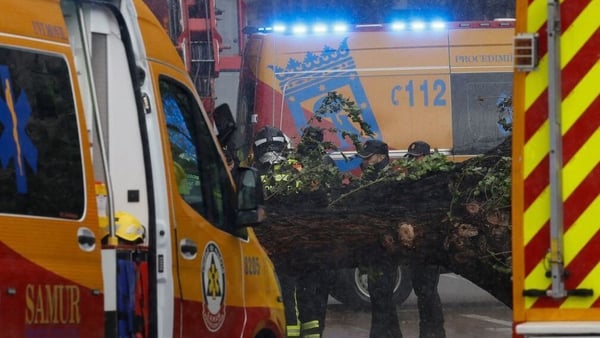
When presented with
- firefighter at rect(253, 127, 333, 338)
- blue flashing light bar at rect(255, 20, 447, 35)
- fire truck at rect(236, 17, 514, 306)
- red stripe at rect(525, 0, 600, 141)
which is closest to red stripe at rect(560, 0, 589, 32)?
red stripe at rect(525, 0, 600, 141)

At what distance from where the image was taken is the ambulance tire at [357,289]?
12.5 meters

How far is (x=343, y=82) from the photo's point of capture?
1352 centimetres

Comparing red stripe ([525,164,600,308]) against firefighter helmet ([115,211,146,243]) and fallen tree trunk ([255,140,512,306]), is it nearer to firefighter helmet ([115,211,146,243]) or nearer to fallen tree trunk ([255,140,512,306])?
firefighter helmet ([115,211,146,243])

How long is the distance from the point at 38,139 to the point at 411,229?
3943mm

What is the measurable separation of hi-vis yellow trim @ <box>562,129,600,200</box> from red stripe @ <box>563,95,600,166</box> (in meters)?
0.01

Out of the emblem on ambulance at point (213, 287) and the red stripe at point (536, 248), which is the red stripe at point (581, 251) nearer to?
the red stripe at point (536, 248)

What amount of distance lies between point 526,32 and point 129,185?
2.08 meters

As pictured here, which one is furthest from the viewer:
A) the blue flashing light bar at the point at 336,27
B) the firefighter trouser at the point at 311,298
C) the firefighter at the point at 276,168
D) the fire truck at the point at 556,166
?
the blue flashing light bar at the point at 336,27

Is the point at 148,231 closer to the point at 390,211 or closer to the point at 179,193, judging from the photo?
the point at 179,193

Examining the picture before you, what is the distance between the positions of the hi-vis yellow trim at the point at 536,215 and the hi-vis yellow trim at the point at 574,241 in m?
0.08

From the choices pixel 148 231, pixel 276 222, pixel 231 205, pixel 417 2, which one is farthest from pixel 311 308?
pixel 417 2

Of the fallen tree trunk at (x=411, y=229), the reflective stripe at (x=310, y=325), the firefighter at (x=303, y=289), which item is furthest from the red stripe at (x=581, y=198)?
the reflective stripe at (x=310, y=325)

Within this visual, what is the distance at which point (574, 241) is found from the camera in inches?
139

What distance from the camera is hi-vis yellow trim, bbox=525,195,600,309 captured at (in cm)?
353
